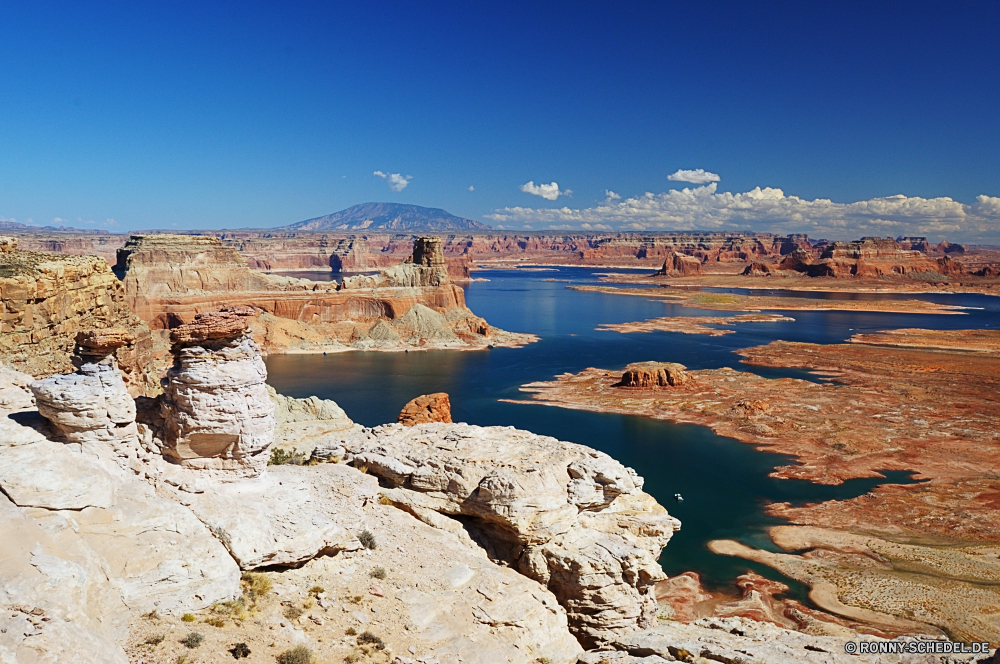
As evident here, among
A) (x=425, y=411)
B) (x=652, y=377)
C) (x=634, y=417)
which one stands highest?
(x=425, y=411)

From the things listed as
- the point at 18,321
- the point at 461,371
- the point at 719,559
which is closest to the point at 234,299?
the point at 461,371

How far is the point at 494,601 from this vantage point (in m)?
12.6

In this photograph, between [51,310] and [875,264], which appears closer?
[51,310]

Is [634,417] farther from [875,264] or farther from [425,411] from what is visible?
[875,264]

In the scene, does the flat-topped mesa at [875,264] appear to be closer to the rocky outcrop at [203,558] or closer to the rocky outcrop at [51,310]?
the rocky outcrop at [51,310]

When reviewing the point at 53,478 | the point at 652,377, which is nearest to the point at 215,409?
the point at 53,478

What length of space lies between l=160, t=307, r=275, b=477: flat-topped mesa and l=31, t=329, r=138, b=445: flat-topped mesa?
2.61 ft

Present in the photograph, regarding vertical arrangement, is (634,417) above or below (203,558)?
below

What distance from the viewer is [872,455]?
40062 mm

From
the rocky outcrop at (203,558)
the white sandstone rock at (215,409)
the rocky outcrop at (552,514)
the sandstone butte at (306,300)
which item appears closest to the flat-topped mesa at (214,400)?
the white sandstone rock at (215,409)

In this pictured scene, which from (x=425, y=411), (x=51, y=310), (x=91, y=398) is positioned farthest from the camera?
(x=425, y=411)

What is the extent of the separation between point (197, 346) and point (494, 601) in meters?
7.47

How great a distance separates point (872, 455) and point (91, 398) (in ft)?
139

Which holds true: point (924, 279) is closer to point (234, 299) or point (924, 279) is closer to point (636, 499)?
point (234, 299)
